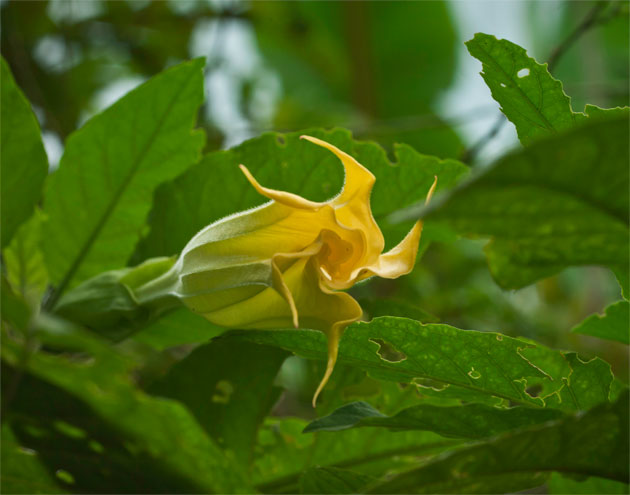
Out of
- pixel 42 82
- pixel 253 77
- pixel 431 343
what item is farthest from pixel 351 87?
pixel 431 343

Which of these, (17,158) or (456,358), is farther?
(17,158)

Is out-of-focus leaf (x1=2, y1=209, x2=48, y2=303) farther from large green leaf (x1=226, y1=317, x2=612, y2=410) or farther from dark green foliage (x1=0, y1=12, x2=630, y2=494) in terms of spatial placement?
large green leaf (x1=226, y1=317, x2=612, y2=410)

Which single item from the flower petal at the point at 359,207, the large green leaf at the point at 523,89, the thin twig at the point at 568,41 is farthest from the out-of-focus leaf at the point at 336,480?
the thin twig at the point at 568,41

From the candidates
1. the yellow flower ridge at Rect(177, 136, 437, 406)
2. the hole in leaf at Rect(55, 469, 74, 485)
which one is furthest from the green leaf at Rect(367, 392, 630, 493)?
the hole in leaf at Rect(55, 469, 74, 485)

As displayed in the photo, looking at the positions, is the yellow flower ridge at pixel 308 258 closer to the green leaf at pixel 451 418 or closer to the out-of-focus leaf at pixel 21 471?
the green leaf at pixel 451 418

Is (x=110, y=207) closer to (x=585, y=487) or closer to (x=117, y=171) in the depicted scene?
(x=117, y=171)

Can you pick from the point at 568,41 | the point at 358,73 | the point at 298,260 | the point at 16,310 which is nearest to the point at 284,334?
the point at 298,260

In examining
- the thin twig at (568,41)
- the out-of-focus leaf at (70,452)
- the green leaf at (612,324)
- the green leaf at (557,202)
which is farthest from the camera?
the thin twig at (568,41)
